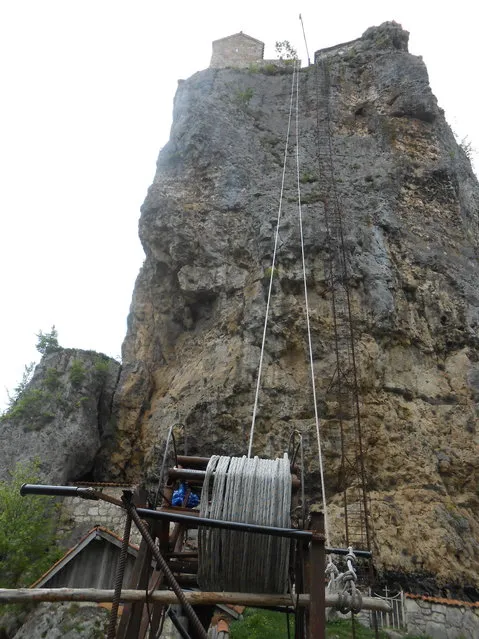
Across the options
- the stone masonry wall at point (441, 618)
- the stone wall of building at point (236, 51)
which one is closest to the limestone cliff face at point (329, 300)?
the stone masonry wall at point (441, 618)

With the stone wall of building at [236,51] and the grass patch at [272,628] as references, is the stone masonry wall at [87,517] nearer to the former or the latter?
the grass patch at [272,628]

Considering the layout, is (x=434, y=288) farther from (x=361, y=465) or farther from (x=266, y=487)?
(x=266, y=487)

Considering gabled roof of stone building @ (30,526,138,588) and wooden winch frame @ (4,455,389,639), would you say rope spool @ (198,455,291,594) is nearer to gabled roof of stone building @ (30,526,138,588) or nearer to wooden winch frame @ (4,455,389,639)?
wooden winch frame @ (4,455,389,639)

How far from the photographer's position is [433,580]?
856cm

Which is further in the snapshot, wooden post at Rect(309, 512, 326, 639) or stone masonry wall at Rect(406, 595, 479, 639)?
stone masonry wall at Rect(406, 595, 479, 639)

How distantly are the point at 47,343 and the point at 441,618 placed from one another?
555 inches

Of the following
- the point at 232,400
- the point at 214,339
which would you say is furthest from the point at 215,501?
the point at 214,339

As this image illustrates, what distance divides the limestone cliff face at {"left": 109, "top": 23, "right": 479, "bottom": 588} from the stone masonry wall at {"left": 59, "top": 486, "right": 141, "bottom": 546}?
1024 millimetres

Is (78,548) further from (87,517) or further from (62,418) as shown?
(62,418)

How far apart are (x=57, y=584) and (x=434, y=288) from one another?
1103 centimetres

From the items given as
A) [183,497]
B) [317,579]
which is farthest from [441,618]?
[317,579]

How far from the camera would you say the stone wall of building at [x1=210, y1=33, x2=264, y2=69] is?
→ 24.3 meters

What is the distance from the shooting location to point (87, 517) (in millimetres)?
12906

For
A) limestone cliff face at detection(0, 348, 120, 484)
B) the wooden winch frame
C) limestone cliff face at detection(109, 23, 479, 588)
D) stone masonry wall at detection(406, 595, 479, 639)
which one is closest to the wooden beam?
the wooden winch frame
